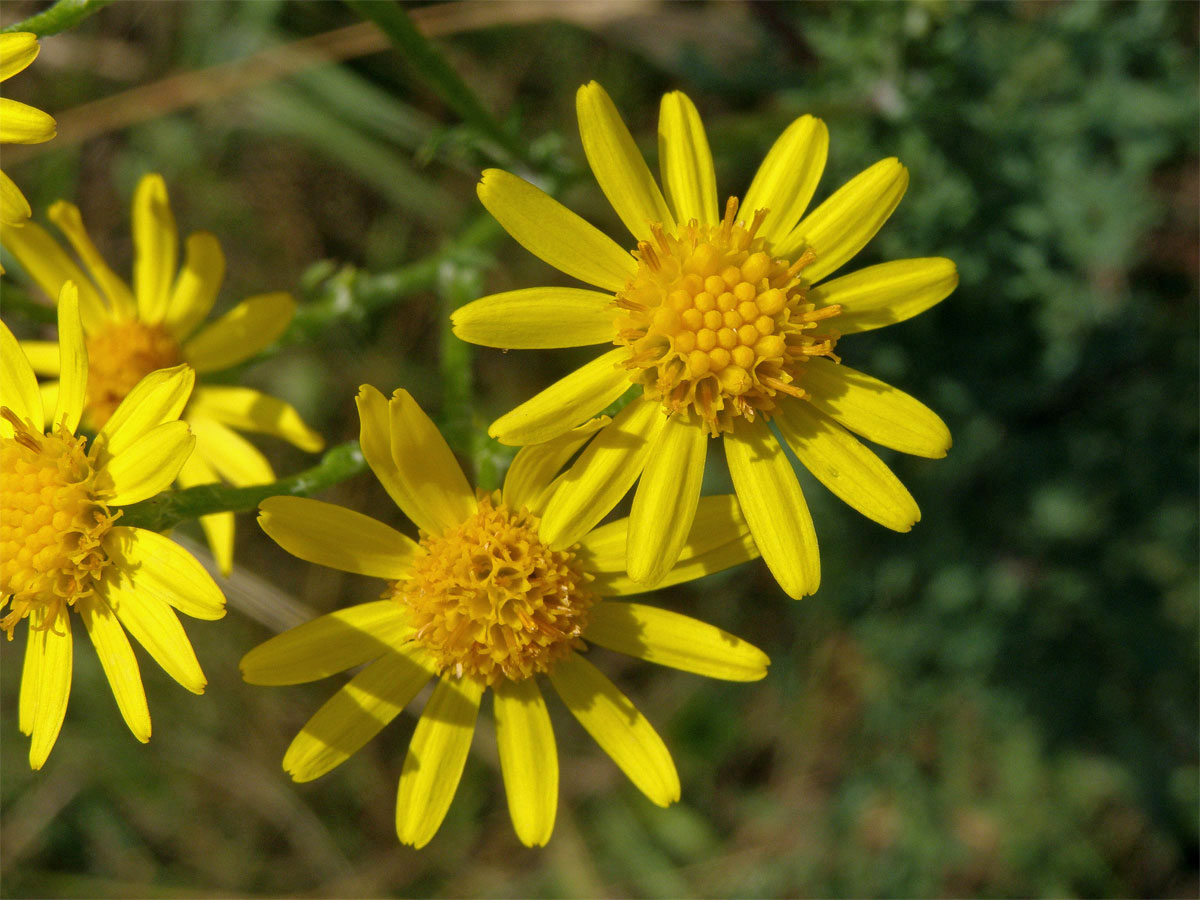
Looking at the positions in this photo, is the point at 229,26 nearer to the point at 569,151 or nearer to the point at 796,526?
the point at 569,151

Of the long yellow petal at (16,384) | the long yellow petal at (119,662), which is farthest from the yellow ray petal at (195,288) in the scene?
the long yellow petal at (119,662)

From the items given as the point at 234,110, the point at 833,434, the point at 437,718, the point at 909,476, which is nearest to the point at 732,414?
the point at 833,434

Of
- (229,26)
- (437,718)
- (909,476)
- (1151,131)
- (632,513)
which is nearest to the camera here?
(632,513)

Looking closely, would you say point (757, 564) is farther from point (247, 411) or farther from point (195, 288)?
point (195, 288)

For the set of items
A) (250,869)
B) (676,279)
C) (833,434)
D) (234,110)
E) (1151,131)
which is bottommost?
(250,869)

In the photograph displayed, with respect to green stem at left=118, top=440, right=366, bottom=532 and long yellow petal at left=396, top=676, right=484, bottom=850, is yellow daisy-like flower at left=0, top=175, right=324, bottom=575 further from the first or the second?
long yellow petal at left=396, top=676, right=484, bottom=850

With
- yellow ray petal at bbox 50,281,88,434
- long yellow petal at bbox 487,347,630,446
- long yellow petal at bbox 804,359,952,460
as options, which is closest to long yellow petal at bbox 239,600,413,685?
long yellow petal at bbox 487,347,630,446

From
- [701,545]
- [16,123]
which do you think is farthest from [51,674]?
[701,545]
